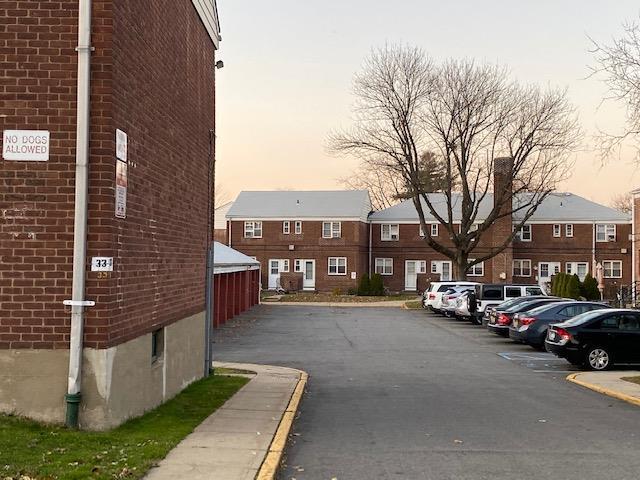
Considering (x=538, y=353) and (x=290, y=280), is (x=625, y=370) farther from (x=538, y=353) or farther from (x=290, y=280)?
(x=290, y=280)

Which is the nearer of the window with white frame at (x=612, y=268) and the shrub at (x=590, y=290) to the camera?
the shrub at (x=590, y=290)

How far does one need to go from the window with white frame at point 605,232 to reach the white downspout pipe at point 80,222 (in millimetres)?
59058

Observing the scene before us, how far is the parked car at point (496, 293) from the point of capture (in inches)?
1312

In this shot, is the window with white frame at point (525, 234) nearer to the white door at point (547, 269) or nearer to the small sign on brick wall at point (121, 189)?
the white door at point (547, 269)

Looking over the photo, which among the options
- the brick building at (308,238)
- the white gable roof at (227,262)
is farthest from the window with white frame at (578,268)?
the white gable roof at (227,262)

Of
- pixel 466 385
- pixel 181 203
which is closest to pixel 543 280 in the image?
Answer: pixel 466 385

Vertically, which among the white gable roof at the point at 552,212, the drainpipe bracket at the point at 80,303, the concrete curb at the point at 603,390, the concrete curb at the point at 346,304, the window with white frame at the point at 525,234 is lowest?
the concrete curb at the point at 346,304

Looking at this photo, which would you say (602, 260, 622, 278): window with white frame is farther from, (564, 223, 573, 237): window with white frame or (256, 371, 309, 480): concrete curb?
(256, 371, 309, 480): concrete curb

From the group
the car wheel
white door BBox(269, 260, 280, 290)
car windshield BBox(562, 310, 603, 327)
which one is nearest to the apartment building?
white door BBox(269, 260, 280, 290)

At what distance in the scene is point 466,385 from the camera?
51.1 feet

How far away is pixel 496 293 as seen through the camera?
3366cm

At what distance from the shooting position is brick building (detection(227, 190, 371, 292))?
203 ft

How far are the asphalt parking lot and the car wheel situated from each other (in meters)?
0.58

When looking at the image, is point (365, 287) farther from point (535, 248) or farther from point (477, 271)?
point (535, 248)
